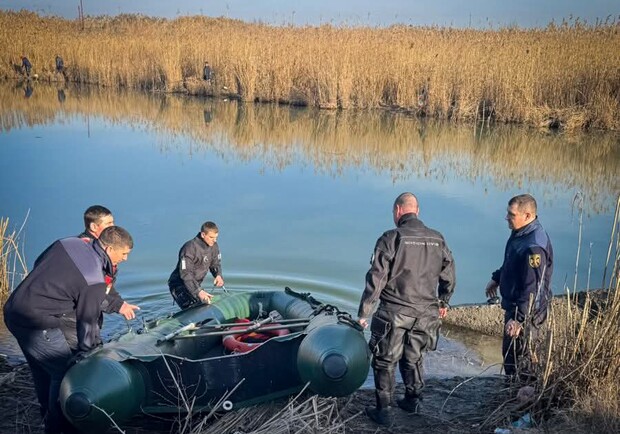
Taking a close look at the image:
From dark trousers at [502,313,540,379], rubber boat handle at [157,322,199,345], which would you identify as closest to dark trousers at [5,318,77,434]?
rubber boat handle at [157,322,199,345]

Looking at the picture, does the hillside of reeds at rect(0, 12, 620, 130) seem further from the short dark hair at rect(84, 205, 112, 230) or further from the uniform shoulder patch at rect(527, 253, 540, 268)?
the short dark hair at rect(84, 205, 112, 230)

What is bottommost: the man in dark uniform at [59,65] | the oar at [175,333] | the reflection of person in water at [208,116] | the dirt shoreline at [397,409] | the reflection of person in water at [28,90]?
the dirt shoreline at [397,409]

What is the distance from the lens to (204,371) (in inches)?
159

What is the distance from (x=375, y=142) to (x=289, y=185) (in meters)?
3.46

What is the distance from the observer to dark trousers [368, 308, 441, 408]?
4242 millimetres

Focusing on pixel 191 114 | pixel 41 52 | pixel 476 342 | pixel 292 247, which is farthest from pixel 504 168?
pixel 41 52

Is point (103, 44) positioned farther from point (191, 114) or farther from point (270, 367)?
point (270, 367)

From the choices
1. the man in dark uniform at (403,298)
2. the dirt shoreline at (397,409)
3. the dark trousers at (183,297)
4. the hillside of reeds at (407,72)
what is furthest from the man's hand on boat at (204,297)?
the hillside of reeds at (407,72)

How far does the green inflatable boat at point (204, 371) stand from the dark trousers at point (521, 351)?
0.96m

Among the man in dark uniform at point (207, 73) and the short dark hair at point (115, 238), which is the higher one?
the man in dark uniform at point (207, 73)

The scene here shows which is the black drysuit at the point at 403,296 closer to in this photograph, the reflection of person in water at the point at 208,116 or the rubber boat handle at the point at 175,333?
the rubber boat handle at the point at 175,333

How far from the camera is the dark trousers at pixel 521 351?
4148mm

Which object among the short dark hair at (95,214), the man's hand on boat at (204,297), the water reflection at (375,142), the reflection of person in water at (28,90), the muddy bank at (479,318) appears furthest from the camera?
the reflection of person in water at (28,90)

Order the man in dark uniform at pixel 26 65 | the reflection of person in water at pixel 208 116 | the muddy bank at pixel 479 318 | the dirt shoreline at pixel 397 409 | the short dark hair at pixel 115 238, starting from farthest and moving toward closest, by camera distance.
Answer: the man in dark uniform at pixel 26 65
the reflection of person in water at pixel 208 116
the muddy bank at pixel 479 318
the dirt shoreline at pixel 397 409
the short dark hair at pixel 115 238
